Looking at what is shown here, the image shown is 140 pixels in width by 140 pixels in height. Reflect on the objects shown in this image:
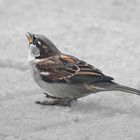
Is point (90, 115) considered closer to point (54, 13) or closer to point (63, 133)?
point (63, 133)

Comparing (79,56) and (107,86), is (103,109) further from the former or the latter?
(79,56)

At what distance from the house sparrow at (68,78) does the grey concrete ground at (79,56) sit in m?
0.18

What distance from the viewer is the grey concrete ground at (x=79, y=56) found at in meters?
5.35

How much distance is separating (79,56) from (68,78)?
1.69 metres

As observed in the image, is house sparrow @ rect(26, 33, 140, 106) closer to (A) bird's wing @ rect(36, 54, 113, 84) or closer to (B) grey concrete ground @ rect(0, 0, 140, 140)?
(A) bird's wing @ rect(36, 54, 113, 84)

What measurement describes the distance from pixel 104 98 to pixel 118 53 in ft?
4.63

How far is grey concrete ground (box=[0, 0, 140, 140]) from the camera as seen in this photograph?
535cm

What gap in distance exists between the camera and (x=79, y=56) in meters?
7.29

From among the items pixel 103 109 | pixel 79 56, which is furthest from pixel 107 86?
pixel 79 56

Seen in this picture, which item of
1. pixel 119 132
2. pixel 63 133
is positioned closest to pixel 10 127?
pixel 63 133

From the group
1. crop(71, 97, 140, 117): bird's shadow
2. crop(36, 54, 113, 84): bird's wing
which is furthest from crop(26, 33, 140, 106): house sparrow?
crop(71, 97, 140, 117): bird's shadow

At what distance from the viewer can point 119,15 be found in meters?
8.74

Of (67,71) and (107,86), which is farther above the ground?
(67,71)

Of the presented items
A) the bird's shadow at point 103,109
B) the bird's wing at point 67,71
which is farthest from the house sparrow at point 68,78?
the bird's shadow at point 103,109
